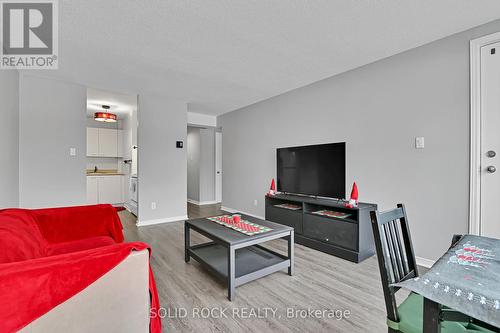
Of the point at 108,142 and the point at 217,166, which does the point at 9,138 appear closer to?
the point at 108,142

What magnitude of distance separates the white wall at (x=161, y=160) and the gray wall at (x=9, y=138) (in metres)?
1.57

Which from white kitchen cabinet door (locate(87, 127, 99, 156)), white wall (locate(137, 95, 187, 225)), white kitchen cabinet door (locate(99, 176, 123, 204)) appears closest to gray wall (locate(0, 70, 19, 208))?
white wall (locate(137, 95, 187, 225))

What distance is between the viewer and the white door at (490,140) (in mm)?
2096

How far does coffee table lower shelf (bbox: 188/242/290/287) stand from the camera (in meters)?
2.08

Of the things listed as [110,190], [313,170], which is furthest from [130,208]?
[313,170]

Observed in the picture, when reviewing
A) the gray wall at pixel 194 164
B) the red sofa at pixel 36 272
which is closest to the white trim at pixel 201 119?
the gray wall at pixel 194 164

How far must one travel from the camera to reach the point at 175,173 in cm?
463

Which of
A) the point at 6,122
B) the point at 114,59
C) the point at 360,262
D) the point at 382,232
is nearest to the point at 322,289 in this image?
the point at 360,262

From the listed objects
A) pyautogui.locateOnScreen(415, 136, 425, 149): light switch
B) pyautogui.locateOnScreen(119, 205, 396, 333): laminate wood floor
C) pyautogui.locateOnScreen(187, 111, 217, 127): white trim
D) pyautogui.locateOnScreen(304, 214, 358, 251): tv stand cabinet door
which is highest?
pyautogui.locateOnScreen(187, 111, 217, 127): white trim

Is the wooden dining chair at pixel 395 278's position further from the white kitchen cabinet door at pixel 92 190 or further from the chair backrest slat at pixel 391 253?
the white kitchen cabinet door at pixel 92 190

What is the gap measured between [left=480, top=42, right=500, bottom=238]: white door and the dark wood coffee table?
1.81 metres

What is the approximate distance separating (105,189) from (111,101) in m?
2.40

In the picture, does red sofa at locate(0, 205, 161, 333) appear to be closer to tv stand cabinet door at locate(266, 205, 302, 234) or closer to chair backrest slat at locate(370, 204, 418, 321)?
chair backrest slat at locate(370, 204, 418, 321)

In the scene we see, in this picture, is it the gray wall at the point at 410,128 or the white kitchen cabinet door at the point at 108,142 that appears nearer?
the gray wall at the point at 410,128
